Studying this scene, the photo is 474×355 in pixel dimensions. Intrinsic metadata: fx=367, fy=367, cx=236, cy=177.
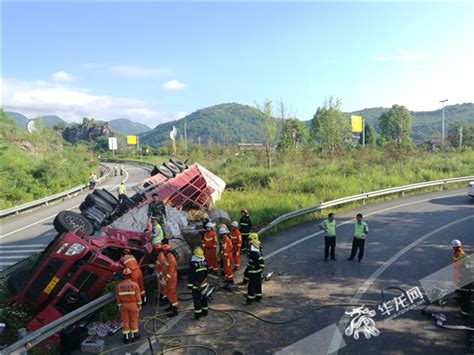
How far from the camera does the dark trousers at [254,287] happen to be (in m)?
7.30

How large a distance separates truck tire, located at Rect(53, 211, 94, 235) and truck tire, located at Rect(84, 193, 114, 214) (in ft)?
10.8

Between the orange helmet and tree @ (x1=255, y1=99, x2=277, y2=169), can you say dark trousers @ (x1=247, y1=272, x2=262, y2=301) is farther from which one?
tree @ (x1=255, y1=99, x2=277, y2=169)

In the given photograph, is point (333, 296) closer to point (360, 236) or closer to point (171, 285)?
point (360, 236)

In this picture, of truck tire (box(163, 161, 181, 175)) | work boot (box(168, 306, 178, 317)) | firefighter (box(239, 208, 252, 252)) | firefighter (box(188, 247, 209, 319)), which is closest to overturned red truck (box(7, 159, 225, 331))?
work boot (box(168, 306, 178, 317))

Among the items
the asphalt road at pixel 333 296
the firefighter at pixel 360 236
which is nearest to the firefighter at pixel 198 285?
the asphalt road at pixel 333 296

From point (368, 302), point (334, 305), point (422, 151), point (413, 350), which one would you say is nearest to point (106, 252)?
point (334, 305)

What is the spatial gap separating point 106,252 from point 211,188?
8.78 metres

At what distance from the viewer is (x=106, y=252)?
805cm


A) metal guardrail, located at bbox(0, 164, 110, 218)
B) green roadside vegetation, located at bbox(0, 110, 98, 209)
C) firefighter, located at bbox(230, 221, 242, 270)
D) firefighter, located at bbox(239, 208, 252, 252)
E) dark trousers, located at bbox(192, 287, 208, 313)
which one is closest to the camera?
dark trousers, located at bbox(192, 287, 208, 313)

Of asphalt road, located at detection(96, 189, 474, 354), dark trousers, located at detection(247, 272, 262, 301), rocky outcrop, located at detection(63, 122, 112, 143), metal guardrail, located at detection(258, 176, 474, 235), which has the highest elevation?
rocky outcrop, located at detection(63, 122, 112, 143)

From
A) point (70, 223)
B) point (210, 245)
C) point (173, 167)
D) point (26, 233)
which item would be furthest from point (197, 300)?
point (173, 167)

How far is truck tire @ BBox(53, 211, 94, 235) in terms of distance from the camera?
29.1 feet

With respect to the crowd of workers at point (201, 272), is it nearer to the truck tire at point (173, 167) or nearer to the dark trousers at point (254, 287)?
the dark trousers at point (254, 287)

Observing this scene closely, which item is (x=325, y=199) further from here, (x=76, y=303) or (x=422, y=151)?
(x=422, y=151)
